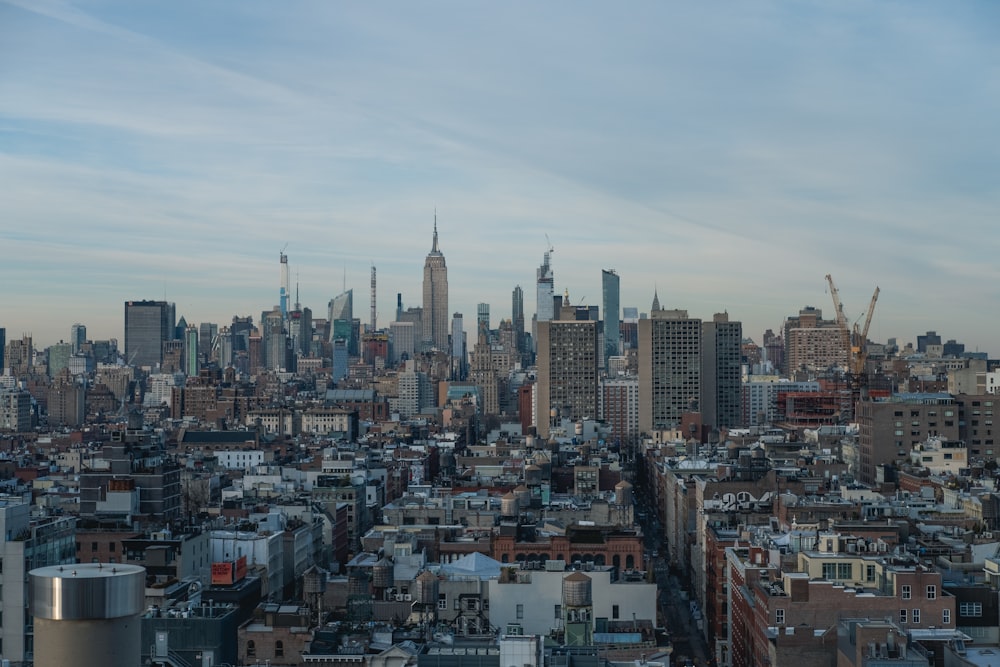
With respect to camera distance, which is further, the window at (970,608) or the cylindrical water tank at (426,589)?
the cylindrical water tank at (426,589)

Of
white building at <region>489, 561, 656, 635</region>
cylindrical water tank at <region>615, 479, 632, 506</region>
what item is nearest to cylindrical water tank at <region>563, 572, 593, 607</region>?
white building at <region>489, 561, 656, 635</region>

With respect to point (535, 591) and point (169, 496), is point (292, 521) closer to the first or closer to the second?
point (169, 496)

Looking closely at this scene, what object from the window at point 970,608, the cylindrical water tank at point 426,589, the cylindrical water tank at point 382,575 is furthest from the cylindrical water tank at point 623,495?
the window at point 970,608

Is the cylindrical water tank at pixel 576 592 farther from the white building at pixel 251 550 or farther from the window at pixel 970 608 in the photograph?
the white building at pixel 251 550

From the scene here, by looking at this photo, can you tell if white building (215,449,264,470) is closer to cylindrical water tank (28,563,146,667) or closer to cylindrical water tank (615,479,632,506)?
cylindrical water tank (615,479,632,506)


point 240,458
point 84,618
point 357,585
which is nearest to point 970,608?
point 357,585
